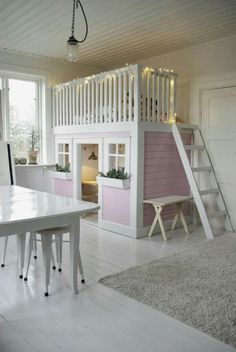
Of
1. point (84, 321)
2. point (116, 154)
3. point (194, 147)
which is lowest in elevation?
point (84, 321)

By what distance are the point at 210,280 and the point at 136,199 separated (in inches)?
64.9

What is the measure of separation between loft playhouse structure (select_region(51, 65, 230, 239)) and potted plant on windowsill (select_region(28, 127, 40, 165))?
613mm

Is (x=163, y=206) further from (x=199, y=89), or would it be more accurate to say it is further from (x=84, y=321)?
(x=84, y=321)

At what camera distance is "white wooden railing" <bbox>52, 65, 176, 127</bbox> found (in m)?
4.33

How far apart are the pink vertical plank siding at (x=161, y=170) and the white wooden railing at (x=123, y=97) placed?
0.97 ft

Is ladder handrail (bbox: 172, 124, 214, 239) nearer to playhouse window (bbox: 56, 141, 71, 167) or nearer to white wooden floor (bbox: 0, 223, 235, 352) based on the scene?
white wooden floor (bbox: 0, 223, 235, 352)

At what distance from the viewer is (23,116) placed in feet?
18.6

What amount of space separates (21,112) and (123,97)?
2.09 meters

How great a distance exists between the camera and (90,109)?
16.7 feet

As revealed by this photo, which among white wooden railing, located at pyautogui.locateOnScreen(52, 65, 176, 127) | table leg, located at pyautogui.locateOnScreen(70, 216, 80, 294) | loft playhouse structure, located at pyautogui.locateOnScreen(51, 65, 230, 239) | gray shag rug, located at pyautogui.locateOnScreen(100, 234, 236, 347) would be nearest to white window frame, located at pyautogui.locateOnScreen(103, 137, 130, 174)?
loft playhouse structure, located at pyautogui.locateOnScreen(51, 65, 230, 239)

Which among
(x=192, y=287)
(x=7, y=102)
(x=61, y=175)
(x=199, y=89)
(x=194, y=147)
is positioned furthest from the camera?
(x=61, y=175)

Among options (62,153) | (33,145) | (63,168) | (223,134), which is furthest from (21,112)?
(223,134)

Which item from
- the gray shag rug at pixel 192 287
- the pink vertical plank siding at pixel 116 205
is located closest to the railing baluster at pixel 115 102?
the pink vertical plank siding at pixel 116 205

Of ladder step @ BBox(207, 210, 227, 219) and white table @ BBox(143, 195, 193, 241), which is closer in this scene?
white table @ BBox(143, 195, 193, 241)
